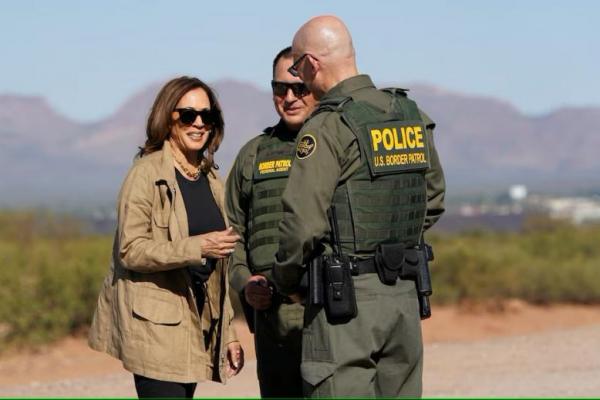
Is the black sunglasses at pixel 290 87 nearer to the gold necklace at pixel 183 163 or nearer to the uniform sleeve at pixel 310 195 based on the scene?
the gold necklace at pixel 183 163

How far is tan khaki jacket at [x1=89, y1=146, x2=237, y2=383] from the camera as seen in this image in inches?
209

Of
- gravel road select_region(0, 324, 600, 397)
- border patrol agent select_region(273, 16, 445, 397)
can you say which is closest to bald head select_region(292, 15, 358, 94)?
border patrol agent select_region(273, 16, 445, 397)

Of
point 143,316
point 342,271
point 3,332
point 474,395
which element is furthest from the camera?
point 3,332

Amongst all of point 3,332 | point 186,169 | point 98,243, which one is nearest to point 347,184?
point 186,169

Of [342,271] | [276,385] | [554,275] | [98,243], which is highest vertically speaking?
[342,271]

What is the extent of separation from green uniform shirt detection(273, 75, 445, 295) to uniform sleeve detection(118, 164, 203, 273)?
518 millimetres

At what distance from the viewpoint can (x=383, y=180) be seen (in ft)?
16.0

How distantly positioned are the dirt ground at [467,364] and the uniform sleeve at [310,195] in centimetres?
516

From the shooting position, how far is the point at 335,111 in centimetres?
484

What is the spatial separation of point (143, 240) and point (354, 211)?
1.00 meters

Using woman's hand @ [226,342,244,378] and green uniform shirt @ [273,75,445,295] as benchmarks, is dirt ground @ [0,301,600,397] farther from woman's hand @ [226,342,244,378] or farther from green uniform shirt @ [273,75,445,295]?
green uniform shirt @ [273,75,445,295]

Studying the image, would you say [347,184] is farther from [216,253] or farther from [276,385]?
[276,385]

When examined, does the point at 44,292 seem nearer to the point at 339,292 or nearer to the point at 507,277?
the point at 507,277

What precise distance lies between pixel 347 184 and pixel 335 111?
0.27 metres
